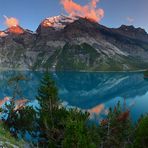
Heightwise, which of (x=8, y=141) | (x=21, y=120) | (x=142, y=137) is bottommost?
(x=21, y=120)

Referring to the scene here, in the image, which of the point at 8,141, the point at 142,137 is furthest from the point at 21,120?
the point at 142,137

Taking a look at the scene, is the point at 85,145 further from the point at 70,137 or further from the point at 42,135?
the point at 42,135

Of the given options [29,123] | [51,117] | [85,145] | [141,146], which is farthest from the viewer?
[29,123]

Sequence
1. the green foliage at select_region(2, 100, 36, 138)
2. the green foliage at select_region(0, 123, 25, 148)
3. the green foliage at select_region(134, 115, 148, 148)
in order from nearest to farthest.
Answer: the green foliage at select_region(0, 123, 25, 148), the green foliage at select_region(134, 115, 148, 148), the green foliage at select_region(2, 100, 36, 138)

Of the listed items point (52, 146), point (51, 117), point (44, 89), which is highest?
point (44, 89)

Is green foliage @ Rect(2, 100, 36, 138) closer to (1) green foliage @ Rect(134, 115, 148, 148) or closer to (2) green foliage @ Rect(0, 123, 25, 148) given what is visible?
(2) green foliage @ Rect(0, 123, 25, 148)

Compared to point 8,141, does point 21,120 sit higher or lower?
lower

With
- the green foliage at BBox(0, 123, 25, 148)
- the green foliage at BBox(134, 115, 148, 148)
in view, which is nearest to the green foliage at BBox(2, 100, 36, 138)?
the green foliage at BBox(0, 123, 25, 148)

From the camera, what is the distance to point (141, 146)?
142 feet

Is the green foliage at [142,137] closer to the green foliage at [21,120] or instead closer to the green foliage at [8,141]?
the green foliage at [8,141]

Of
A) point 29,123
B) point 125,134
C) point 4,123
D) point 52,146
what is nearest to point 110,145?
point 125,134

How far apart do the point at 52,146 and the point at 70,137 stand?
622 inches

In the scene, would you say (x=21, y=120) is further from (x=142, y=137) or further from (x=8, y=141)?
(x=142, y=137)

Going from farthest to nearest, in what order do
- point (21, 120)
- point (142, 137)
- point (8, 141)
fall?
point (21, 120) → point (142, 137) → point (8, 141)
